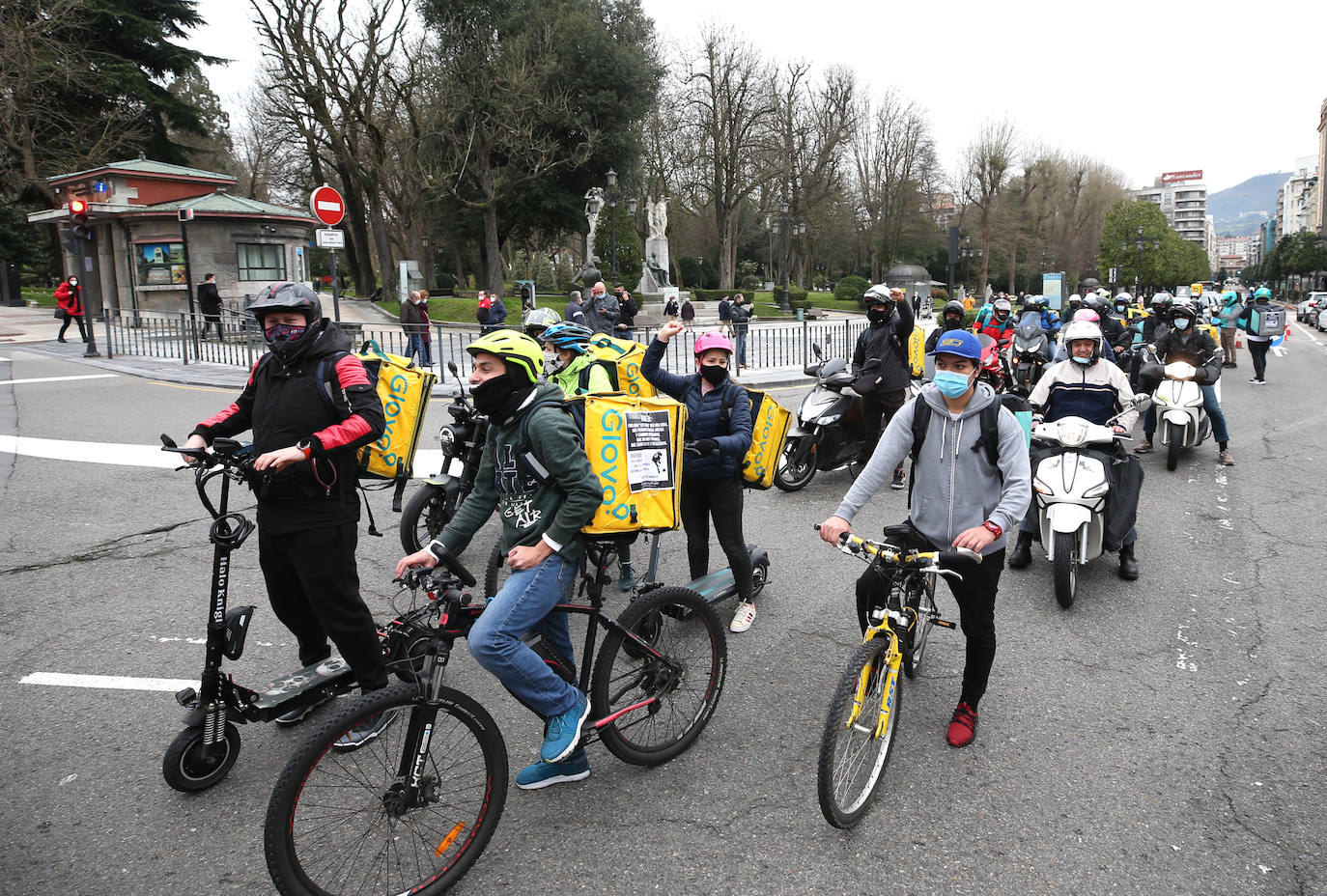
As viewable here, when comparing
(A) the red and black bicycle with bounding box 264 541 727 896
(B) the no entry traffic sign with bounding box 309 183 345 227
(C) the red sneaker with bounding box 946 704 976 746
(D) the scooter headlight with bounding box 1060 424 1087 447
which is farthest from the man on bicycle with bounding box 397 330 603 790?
(B) the no entry traffic sign with bounding box 309 183 345 227

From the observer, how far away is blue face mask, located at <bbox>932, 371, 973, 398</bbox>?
373 centimetres

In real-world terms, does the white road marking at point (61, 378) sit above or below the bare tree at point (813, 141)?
below

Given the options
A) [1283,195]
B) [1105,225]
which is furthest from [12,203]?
[1283,195]

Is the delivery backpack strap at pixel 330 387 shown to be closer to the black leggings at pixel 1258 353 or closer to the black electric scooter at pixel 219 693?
the black electric scooter at pixel 219 693

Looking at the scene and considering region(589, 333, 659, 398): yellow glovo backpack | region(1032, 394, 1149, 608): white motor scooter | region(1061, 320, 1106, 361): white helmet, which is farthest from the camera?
region(589, 333, 659, 398): yellow glovo backpack

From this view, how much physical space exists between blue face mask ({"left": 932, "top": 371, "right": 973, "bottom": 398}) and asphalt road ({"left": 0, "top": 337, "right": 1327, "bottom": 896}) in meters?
1.61

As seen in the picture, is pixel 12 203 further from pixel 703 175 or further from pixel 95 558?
pixel 95 558

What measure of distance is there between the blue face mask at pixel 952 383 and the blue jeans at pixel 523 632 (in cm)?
180

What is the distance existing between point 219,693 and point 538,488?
1562 millimetres

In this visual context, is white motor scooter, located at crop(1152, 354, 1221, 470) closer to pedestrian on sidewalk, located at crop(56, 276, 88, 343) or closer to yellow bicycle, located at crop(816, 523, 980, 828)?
yellow bicycle, located at crop(816, 523, 980, 828)

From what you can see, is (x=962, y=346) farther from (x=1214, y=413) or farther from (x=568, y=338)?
(x=1214, y=413)

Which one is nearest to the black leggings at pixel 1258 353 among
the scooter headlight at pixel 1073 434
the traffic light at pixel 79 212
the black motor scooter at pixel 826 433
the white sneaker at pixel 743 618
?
the black motor scooter at pixel 826 433

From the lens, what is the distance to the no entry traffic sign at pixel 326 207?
13070mm

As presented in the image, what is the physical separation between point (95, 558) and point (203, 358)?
15.0m
